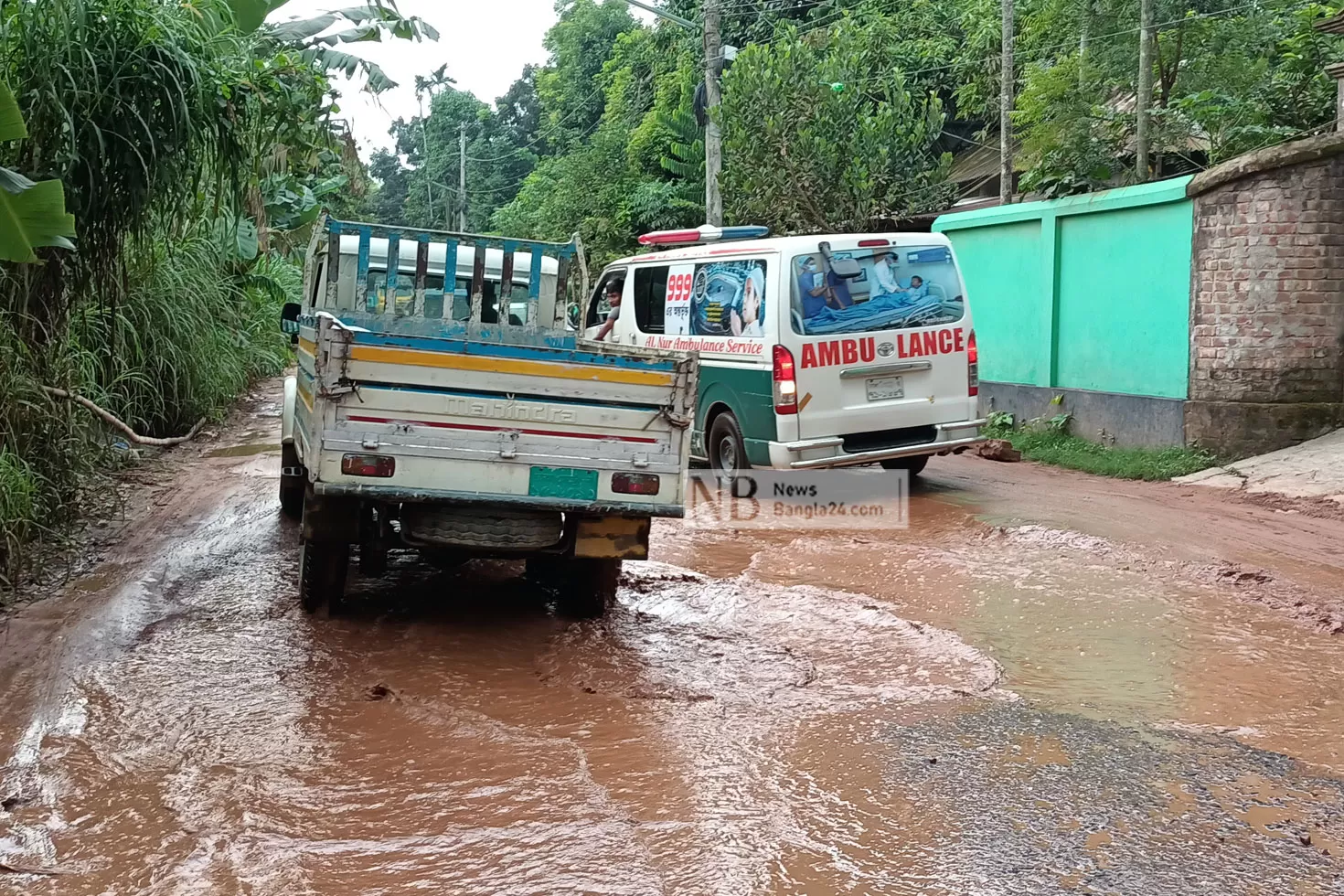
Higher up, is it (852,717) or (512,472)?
(512,472)

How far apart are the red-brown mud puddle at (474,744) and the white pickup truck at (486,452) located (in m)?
0.47

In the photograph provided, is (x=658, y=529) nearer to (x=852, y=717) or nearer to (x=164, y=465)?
(x=852, y=717)

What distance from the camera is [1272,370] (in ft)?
35.7

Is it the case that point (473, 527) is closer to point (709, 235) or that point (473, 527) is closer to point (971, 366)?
point (971, 366)

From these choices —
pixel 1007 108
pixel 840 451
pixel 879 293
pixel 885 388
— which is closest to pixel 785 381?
pixel 840 451

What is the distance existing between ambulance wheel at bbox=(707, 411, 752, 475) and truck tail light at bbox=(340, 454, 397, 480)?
453 centimetres

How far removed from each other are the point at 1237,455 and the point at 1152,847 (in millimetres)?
8033

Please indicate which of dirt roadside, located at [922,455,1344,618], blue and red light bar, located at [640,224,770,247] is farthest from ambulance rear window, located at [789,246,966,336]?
blue and red light bar, located at [640,224,770,247]

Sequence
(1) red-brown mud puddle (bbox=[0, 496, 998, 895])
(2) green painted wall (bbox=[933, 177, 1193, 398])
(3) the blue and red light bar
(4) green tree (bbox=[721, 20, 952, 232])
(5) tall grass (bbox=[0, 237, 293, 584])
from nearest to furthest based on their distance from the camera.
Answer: (1) red-brown mud puddle (bbox=[0, 496, 998, 895]), (5) tall grass (bbox=[0, 237, 293, 584]), (2) green painted wall (bbox=[933, 177, 1193, 398]), (3) the blue and red light bar, (4) green tree (bbox=[721, 20, 952, 232])

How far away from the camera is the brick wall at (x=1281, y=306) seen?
10.8 metres

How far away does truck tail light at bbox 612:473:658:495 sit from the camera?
6.02 m

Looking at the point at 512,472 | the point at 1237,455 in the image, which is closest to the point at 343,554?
the point at 512,472

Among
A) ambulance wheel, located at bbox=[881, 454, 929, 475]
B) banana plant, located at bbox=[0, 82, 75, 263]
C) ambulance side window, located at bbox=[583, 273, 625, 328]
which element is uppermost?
ambulance side window, located at bbox=[583, 273, 625, 328]

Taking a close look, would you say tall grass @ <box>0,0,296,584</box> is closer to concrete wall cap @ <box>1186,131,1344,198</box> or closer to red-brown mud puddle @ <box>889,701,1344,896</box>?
red-brown mud puddle @ <box>889,701,1344,896</box>
